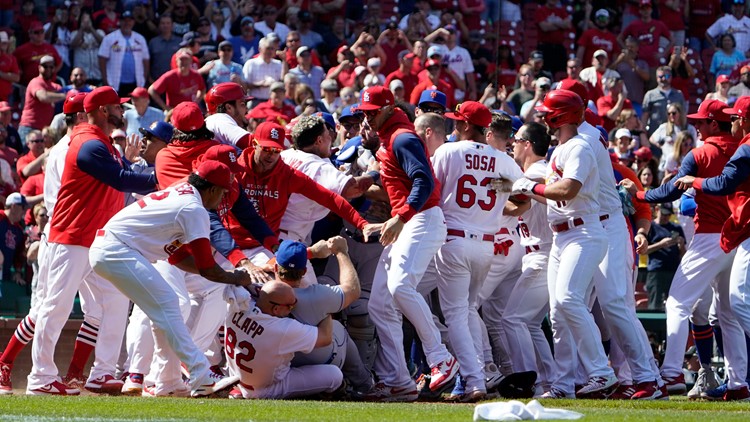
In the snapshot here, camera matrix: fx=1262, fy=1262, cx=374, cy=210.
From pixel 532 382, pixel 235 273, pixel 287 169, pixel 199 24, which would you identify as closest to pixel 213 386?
pixel 235 273

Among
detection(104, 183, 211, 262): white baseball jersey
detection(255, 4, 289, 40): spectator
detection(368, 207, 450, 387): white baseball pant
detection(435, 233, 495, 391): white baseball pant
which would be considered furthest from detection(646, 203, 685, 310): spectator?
detection(255, 4, 289, 40): spectator

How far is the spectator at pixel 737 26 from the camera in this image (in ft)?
67.3

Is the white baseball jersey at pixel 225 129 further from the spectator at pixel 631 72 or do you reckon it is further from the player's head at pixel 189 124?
the spectator at pixel 631 72

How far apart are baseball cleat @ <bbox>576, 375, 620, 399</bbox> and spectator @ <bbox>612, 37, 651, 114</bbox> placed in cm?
1023

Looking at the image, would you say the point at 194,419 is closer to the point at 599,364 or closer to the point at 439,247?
the point at 439,247

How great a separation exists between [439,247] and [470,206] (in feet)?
1.53

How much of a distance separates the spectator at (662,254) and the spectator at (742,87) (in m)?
4.33

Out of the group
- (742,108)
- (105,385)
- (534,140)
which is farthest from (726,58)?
(105,385)

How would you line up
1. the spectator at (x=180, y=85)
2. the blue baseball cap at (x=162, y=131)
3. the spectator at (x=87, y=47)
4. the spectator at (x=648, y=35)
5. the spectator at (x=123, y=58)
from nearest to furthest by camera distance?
the blue baseball cap at (x=162, y=131) < the spectator at (x=180, y=85) < the spectator at (x=123, y=58) < the spectator at (x=87, y=47) < the spectator at (x=648, y=35)

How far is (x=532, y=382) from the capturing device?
9.69 m

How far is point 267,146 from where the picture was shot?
938 centimetres

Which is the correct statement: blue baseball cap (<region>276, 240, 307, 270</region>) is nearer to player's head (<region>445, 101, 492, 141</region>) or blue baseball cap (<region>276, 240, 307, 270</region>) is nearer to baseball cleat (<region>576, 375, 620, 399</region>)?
player's head (<region>445, 101, 492, 141</region>)

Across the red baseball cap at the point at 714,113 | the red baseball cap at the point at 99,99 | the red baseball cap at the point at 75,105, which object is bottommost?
the red baseball cap at the point at 75,105


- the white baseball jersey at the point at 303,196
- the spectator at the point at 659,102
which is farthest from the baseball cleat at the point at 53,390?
the spectator at the point at 659,102
